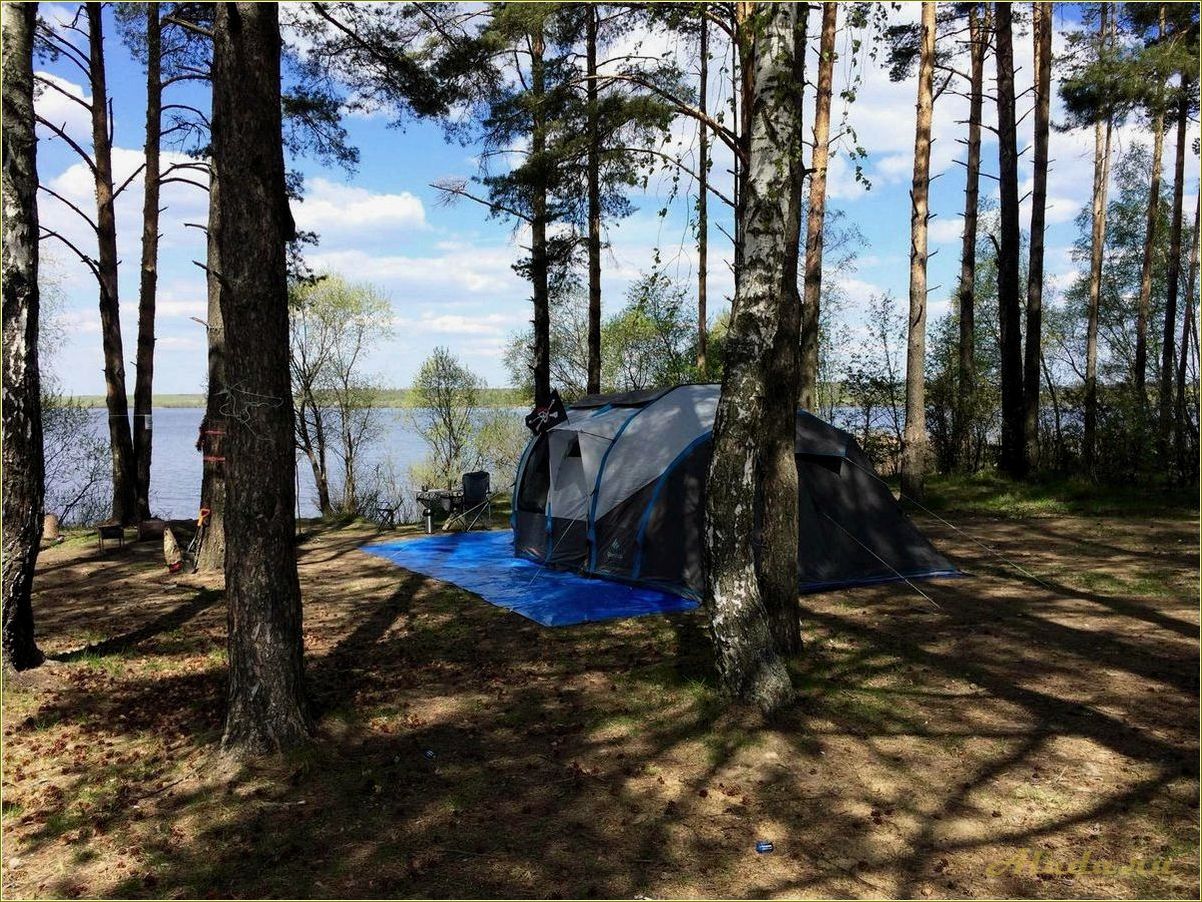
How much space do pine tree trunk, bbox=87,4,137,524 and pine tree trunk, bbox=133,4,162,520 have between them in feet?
0.72

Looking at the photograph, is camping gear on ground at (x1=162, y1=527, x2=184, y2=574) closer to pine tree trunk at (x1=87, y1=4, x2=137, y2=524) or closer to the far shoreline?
pine tree trunk at (x1=87, y1=4, x2=137, y2=524)

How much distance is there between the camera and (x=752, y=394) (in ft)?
14.5

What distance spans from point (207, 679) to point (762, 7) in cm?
538

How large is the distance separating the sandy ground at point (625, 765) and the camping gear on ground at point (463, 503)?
207 inches

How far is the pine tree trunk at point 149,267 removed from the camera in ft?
39.1

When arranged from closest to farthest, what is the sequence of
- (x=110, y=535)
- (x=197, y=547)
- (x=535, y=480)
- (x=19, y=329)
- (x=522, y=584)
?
(x=19, y=329) → (x=522, y=584) → (x=197, y=547) → (x=535, y=480) → (x=110, y=535)

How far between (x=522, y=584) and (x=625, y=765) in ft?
13.8

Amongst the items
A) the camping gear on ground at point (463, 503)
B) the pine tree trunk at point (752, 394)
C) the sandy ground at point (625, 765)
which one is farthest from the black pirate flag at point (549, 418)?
the pine tree trunk at point (752, 394)

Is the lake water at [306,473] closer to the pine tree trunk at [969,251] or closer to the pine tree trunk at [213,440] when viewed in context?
the pine tree trunk at [969,251]

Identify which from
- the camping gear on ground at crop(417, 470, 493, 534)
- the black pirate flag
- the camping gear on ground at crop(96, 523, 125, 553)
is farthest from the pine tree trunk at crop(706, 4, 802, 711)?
the camping gear on ground at crop(96, 523, 125, 553)

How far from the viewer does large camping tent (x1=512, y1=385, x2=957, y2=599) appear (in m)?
7.52

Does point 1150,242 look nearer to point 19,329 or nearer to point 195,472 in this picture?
point 19,329

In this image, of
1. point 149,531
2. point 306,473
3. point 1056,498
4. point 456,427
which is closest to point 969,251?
point 1056,498

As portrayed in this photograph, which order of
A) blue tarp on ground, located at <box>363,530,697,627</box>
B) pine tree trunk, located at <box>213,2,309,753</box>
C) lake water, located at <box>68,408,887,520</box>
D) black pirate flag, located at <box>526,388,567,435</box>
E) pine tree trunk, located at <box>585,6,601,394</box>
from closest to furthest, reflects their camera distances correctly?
pine tree trunk, located at <box>213,2,309,753</box> → blue tarp on ground, located at <box>363,530,697,627</box> → black pirate flag, located at <box>526,388,567,435</box> → pine tree trunk, located at <box>585,6,601,394</box> → lake water, located at <box>68,408,887,520</box>
